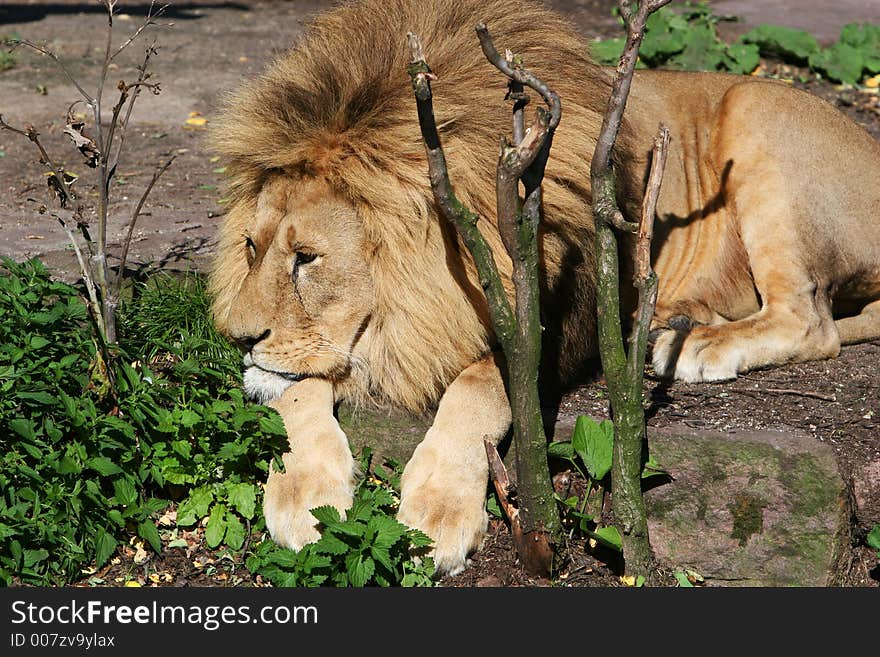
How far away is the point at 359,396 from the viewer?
352 cm

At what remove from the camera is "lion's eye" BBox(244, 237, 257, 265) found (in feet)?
11.3

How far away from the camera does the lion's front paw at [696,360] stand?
3939 mm

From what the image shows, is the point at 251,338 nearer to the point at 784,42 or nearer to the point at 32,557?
the point at 32,557

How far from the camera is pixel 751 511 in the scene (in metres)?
3.33

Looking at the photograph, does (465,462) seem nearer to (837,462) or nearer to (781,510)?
(781,510)

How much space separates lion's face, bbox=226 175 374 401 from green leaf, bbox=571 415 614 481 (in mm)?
738

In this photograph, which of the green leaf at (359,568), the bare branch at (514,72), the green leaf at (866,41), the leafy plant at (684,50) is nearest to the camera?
the bare branch at (514,72)

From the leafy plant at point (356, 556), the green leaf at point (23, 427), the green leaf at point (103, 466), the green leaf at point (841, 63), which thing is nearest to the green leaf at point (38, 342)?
the green leaf at point (23, 427)

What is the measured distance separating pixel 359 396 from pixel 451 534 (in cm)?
66

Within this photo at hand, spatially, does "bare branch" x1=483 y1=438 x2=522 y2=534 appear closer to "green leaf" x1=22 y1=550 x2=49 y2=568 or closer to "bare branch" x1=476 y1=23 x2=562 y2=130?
"bare branch" x1=476 y1=23 x2=562 y2=130

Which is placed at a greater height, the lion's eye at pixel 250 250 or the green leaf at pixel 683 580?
the lion's eye at pixel 250 250

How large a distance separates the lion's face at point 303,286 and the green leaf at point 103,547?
26.8 inches

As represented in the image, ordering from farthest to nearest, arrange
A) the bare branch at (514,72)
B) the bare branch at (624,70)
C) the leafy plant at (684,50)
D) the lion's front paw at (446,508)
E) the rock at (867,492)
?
the leafy plant at (684,50) → the rock at (867,492) → the lion's front paw at (446,508) → the bare branch at (624,70) → the bare branch at (514,72)

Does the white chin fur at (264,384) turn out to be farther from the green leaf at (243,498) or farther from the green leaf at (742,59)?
the green leaf at (742,59)
